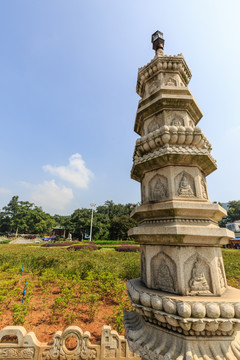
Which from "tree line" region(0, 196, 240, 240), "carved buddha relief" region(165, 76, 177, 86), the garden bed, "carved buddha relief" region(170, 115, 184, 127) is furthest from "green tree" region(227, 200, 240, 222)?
"carved buddha relief" region(170, 115, 184, 127)

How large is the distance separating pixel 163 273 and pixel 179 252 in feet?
1.23

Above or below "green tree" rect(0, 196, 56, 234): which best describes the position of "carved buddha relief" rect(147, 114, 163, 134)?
below

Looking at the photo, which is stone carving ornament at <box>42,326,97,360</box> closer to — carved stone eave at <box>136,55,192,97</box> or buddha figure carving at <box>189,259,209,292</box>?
buddha figure carving at <box>189,259,209,292</box>

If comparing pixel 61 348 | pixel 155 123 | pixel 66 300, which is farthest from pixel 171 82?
pixel 66 300

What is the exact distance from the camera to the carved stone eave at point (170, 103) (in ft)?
9.64

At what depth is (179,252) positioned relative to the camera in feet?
6.99

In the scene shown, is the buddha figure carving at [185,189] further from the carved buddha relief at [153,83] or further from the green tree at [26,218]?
the green tree at [26,218]

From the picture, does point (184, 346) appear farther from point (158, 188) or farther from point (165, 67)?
point (165, 67)

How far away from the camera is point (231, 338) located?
181 centimetres

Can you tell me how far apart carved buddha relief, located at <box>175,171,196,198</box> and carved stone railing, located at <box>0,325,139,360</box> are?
3130mm

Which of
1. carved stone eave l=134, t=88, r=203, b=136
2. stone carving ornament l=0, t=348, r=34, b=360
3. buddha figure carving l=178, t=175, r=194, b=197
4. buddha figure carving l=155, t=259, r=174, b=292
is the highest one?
carved stone eave l=134, t=88, r=203, b=136

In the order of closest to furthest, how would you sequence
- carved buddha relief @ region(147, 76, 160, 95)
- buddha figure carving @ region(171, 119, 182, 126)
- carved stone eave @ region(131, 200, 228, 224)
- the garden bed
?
carved stone eave @ region(131, 200, 228, 224) < buddha figure carving @ region(171, 119, 182, 126) < carved buddha relief @ region(147, 76, 160, 95) < the garden bed

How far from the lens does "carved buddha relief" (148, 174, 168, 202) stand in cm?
257

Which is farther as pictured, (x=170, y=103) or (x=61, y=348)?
(x=61, y=348)
